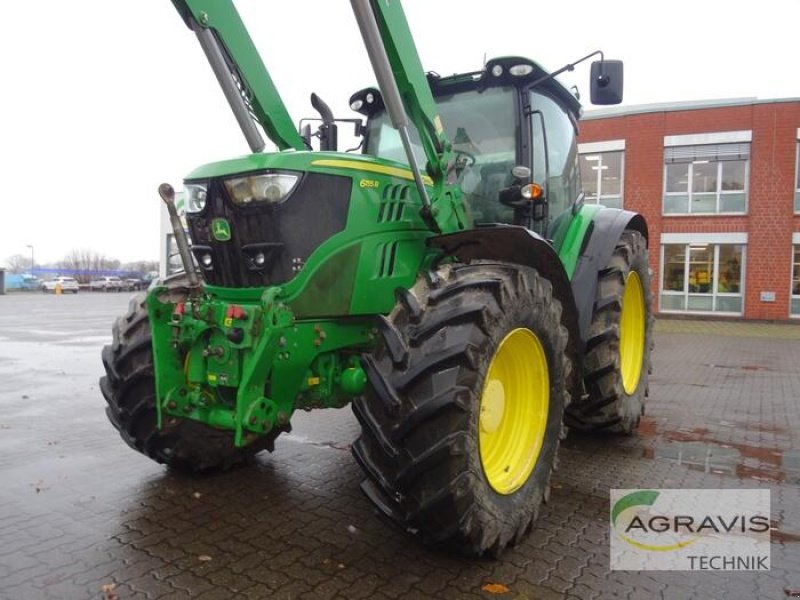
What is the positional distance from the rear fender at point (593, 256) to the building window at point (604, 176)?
53.0ft

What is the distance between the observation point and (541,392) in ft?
11.2

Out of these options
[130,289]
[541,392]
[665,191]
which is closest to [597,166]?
[665,191]

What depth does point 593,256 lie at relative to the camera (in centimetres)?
463

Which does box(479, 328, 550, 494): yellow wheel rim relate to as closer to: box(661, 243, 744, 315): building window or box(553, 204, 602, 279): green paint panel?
box(553, 204, 602, 279): green paint panel

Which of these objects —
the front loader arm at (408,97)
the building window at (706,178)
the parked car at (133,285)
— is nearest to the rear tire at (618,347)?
the front loader arm at (408,97)

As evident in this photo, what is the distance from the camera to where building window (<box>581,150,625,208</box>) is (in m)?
20.5

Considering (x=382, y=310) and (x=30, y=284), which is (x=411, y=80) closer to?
(x=382, y=310)

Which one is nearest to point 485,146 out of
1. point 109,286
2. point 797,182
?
point 797,182

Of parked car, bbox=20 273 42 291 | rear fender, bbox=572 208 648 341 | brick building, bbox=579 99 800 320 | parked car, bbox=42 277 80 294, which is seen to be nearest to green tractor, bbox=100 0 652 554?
rear fender, bbox=572 208 648 341

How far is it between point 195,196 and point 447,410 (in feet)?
5.86

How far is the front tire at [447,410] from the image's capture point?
2.59 metres

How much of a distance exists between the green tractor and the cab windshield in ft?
0.05

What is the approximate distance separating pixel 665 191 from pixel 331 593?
2002 centimetres

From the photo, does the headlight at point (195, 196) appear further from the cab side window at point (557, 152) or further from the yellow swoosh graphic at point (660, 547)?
the yellow swoosh graphic at point (660, 547)
